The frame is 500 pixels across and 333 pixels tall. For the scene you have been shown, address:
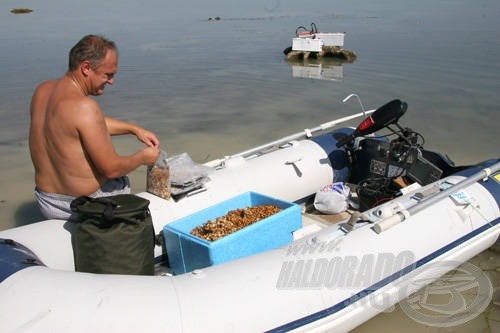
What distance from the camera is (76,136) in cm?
245

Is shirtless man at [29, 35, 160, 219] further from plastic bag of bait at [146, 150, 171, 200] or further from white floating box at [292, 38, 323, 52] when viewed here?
white floating box at [292, 38, 323, 52]

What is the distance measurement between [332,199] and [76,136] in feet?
6.37

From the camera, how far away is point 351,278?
99.1 inches

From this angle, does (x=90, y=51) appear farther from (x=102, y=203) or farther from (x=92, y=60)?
(x=102, y=203)

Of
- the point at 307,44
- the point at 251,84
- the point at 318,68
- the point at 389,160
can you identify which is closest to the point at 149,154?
the point at 389,160

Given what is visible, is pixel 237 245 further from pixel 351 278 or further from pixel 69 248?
pixel 69 248

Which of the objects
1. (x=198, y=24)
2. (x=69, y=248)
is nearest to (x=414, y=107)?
(x=69, y=248)

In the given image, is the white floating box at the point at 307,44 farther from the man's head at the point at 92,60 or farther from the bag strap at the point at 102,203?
the bag strap at the point at 102,203

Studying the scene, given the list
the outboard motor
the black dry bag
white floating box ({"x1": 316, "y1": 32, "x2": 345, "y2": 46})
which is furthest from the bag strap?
white floating box ({"x1": 316, "y1": 32, "x2": 345, "y2": 46})

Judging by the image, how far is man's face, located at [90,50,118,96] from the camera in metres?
2.54

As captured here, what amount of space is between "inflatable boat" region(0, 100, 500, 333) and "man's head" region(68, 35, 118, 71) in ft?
2.78

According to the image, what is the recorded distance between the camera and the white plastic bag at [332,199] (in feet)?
12.3

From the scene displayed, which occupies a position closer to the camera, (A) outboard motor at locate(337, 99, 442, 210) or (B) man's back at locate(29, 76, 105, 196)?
Result: (B) man's back at locate(29, 76, 105, 196)

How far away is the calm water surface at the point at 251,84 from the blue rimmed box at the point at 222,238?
1965 mm
